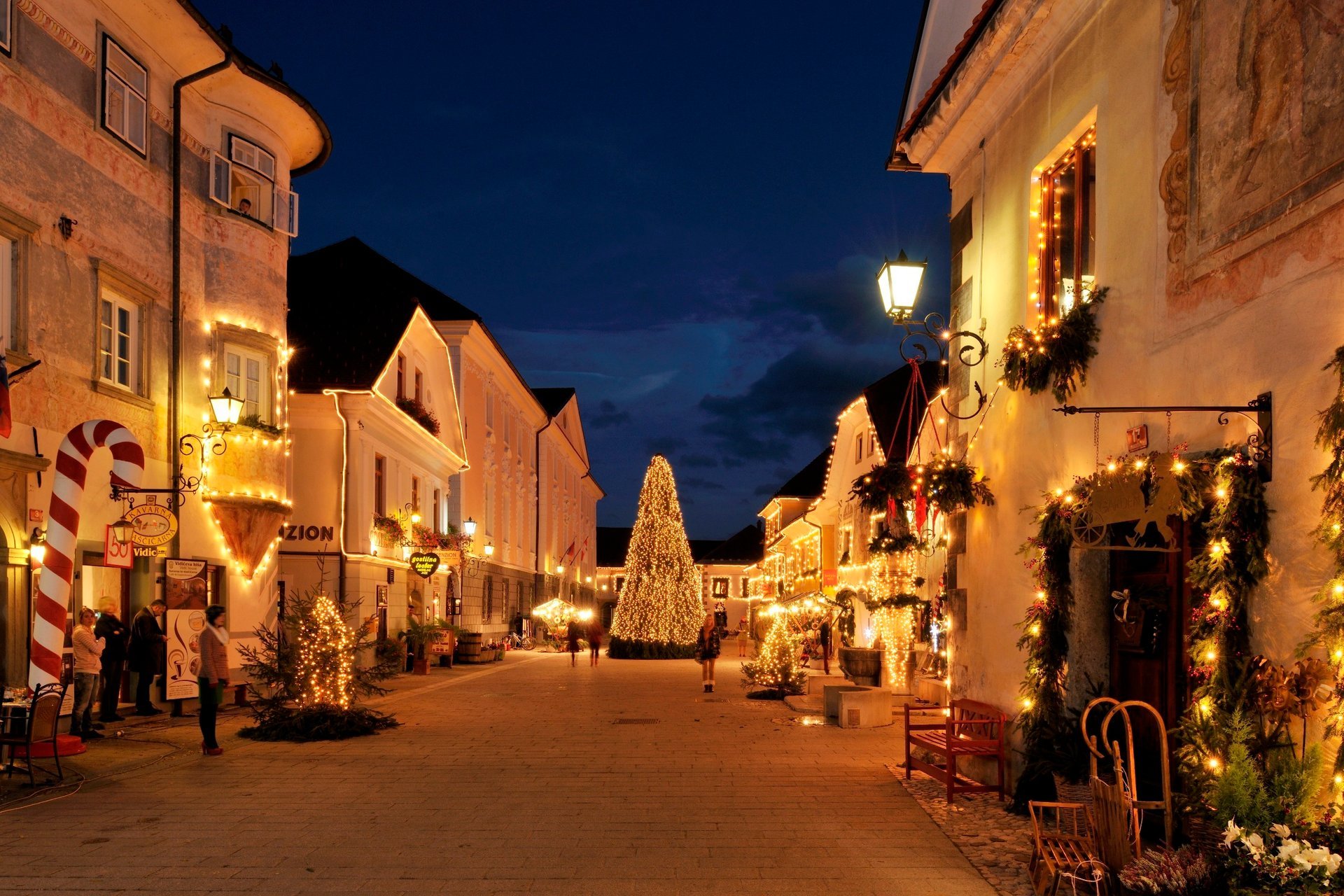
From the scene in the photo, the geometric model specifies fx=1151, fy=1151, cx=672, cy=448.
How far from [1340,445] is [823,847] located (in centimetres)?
473

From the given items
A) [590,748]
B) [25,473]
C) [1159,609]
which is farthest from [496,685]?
[1159,609]

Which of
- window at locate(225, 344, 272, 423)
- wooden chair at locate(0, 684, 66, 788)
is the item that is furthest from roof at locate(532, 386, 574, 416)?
wooden chair at locate(0, 684, 66, 788)

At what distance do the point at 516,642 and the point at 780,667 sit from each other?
23233 millimetres

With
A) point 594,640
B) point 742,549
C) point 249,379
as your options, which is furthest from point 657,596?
point 742,549

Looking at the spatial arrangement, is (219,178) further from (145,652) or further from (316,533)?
(316,533)

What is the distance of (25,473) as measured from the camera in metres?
13.2

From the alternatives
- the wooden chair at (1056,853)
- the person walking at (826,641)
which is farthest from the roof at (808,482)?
the wooden chair at (1056,853)

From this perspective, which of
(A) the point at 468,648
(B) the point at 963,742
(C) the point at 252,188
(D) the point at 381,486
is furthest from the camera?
(A) the point at 468,648

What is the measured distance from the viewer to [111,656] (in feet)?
51.2

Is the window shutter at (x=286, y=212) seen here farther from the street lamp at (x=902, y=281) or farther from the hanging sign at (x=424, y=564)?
the street lamp at (x=902, y=281)

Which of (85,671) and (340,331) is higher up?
(340,331)

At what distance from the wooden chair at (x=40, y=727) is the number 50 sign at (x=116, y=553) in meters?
2.96

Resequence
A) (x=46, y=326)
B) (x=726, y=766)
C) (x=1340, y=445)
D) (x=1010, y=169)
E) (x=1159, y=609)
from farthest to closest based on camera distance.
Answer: (x=46, y=326) → (x=726, y=766) → (x=1010, y=169) → (x=1159, y=609) → (x=1340, y=445)

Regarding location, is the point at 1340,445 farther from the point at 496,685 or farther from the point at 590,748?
the point at 496,685
